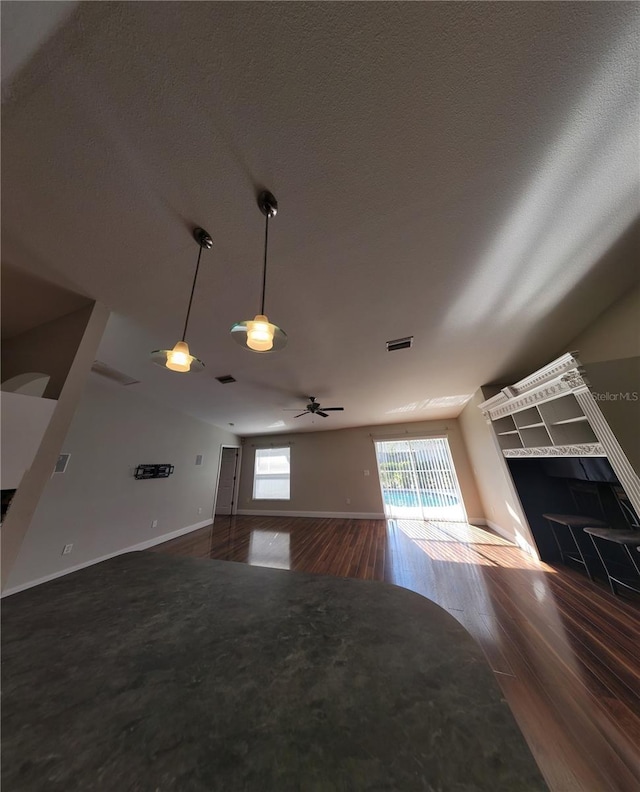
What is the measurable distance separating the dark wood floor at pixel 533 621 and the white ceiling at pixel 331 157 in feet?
8.24

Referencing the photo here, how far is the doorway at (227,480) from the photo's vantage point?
607 cm

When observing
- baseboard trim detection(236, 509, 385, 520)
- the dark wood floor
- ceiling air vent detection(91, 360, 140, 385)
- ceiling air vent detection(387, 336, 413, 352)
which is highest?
ceiling air vent detection(91, 360, 140, 385)

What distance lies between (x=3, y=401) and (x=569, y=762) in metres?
3.13

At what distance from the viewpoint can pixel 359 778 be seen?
1.17ft

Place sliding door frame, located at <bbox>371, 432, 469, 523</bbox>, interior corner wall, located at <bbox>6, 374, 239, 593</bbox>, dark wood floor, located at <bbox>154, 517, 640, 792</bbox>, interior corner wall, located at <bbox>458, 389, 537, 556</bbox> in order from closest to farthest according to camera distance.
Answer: dark wood floor, located at <bbox>154, 517, 640, 792</bbox>
interior corner wall, located at <bbox>6, 374, 239, 593</bbox>
interior corner wall, located at <bbox>458, 389, 537, 556</bbox>
sliding door frame, located at <bbox>371, 432, 469, 523</bbox>

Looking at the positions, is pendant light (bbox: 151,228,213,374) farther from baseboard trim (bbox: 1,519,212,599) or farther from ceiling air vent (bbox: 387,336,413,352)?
baseboard trim (bbox: 1,519,212,599)

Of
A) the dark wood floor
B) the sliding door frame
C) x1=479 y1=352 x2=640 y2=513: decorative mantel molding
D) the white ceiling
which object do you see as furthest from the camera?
the sliding door frame

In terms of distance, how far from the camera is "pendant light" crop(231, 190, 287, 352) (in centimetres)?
117

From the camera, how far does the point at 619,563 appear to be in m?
2.38

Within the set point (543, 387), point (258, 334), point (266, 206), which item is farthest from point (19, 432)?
point (543, 387)

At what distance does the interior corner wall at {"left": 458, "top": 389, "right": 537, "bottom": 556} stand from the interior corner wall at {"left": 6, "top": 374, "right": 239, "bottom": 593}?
531 cm

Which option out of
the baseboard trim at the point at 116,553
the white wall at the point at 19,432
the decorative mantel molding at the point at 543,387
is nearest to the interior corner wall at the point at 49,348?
the white wall at the point at 19,432

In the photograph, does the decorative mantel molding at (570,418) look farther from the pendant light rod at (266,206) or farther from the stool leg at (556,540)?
the pendant light rod at (266,206)

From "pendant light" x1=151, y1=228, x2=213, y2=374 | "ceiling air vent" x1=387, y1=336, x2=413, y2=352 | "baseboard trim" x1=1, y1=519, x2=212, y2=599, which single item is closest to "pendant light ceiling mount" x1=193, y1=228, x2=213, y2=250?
"pendant light" x1=151, y1=228, x2=213, y2=374
